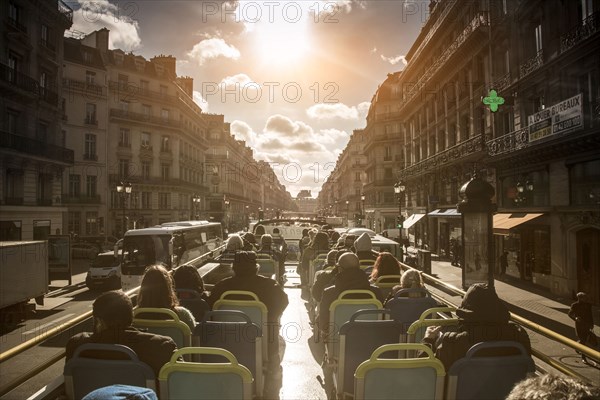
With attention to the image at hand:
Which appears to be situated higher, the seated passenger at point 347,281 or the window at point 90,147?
the window at point 90,147


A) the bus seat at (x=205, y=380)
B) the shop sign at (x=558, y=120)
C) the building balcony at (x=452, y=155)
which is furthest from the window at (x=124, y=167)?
the bus seat at (x=205, y=380)

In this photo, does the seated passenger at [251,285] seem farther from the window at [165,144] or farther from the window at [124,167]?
the window at [165,144]

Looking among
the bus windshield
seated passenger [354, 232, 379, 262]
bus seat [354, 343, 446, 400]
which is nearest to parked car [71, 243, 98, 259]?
the bus windshield

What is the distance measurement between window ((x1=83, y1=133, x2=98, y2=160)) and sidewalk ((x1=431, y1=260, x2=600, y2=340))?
135 ft

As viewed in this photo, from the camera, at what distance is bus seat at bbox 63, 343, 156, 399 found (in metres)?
3.42

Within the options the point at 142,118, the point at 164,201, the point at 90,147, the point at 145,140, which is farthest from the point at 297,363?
the point at 145,140

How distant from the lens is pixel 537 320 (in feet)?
43.4

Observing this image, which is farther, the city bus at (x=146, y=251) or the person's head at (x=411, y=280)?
the city bus at (x=146, y=251)

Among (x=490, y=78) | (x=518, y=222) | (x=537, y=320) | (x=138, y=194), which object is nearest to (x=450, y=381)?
(x=537, y=320)

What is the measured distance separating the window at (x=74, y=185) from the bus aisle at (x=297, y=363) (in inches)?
1665

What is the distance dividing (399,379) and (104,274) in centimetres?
1852

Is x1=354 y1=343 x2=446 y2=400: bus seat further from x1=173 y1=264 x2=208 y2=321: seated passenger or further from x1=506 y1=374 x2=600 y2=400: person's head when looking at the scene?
x1=173 y1=264 x2=208 y2=321: seated passenger

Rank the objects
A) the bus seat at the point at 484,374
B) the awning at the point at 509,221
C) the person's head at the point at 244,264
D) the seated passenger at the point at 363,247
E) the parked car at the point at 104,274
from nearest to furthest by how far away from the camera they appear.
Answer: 1. the bus seat at the point at 484,374
2. the person's head at the point at 244,264
3. the seated passenger at the point at 363,247
4. the parked car at the point at 104,274
5. the awning at the point at 509,221

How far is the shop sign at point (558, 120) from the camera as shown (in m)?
16.1
